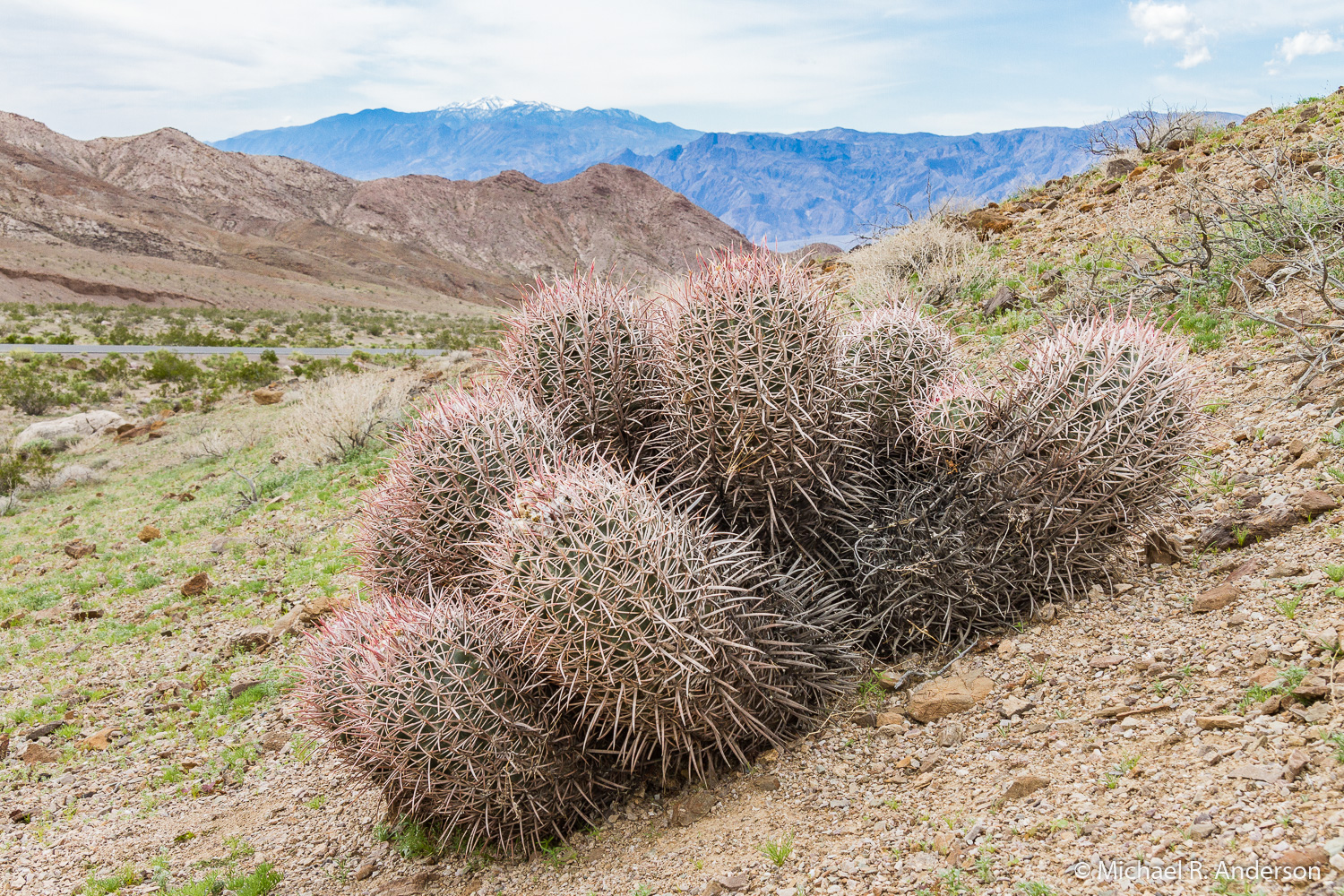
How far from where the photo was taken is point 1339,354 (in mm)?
4652

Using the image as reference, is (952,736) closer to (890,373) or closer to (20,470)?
(890,373)

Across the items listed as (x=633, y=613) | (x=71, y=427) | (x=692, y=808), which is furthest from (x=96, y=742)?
(x=71, y=427)

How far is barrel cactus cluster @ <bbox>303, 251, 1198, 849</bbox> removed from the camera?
2838 mm

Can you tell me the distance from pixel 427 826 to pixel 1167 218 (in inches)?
370

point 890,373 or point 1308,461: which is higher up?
point 890,373

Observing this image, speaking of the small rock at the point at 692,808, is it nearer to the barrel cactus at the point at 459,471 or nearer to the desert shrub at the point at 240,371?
the barrel cactus at the point at 459,471

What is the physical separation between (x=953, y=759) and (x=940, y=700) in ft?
1.10

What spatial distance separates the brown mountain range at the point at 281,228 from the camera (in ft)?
188

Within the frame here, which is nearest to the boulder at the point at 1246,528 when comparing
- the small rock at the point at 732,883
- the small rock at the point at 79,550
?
the small rock at the point at 732,883

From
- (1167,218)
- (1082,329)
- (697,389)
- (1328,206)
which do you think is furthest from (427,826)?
(1167,218)

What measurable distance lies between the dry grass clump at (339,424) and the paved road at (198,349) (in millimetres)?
14294

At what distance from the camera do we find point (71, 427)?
17266 millimetres

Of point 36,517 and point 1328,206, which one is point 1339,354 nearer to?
point 1328,206

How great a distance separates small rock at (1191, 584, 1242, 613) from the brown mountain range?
5379 centimetres
